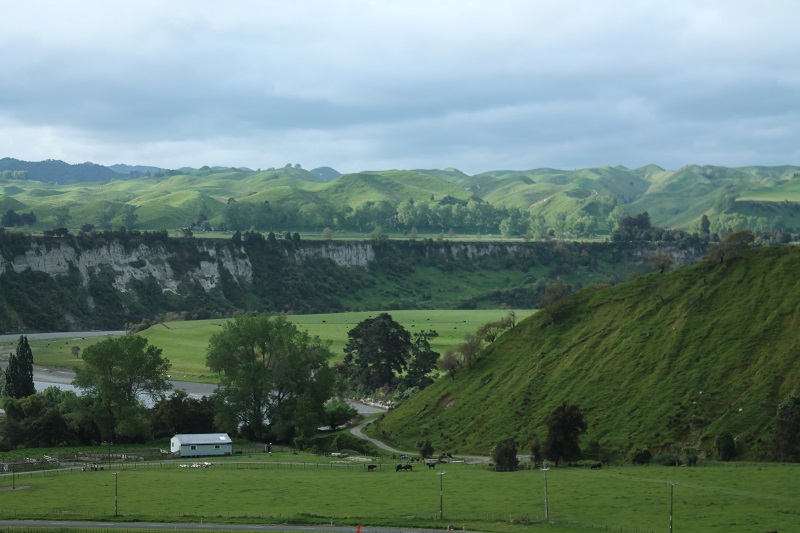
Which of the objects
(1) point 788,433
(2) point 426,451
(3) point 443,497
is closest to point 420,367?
(2) point 426,451

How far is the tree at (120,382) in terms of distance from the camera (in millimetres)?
117000

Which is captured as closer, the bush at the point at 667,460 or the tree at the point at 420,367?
the bush at the point at 667,460

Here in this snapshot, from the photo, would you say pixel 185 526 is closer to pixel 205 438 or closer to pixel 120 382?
pixel 205 438

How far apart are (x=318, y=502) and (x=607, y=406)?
123ft

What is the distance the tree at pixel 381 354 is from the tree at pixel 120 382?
1846 inches

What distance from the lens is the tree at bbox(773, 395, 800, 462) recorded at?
274 ft

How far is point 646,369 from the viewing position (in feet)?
341

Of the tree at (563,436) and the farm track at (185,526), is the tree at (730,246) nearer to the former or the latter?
the tree at (563,436)

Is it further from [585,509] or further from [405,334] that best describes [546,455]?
[405,334]

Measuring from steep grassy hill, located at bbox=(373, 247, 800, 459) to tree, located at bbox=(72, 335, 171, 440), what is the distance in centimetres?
2842

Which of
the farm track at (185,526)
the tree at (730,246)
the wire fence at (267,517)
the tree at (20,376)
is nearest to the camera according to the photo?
the farm track at (185,526)

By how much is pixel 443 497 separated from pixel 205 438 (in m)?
45.0

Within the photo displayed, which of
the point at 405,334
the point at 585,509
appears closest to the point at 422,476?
the point at 585,509

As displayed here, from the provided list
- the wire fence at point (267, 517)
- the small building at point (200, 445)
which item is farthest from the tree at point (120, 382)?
the wire fence at point (267, 517)
